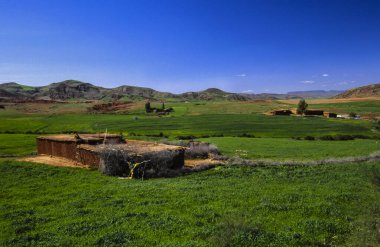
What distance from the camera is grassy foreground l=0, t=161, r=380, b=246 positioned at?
1034 centimetres

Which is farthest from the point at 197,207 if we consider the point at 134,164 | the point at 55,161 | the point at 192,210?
the point at 55,161

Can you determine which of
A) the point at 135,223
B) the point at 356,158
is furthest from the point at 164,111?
the point at 135,223

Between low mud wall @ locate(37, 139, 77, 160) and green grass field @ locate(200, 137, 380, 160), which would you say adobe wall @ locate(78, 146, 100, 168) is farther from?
green grass field @ locate(200, 137, 380, 160)

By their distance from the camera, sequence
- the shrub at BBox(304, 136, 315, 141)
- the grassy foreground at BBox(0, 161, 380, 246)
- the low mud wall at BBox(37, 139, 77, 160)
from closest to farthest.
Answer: the grassy foreground at BBox(0, 161, 380, 246), the low mud wall at BBox(37, 139, 77, 160), the shrub at BBox(304, 136, 315, 141)

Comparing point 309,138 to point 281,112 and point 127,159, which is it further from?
point 281,112

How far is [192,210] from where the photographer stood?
1323cm

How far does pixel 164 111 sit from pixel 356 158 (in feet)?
244

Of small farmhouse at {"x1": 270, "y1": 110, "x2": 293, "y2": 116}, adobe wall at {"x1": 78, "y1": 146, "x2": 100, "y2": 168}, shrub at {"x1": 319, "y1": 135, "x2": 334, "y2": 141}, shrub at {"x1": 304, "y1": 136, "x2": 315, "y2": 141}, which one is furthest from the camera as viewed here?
small farmhouse at {"x1": 270, "y1": 110, "x2": 293, "y2": 116}

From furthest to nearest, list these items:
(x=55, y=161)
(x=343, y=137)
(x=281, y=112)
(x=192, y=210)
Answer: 1. (x=281, y=112)
2. (x=343, y=137)
3. (x=55, y=161)
4. (x=192, y=210)

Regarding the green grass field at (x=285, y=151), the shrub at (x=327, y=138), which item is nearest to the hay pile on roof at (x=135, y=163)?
the green grass field at (x=285, y=151)

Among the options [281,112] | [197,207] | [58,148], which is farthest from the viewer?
[281,112]

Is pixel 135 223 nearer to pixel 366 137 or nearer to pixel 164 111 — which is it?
pixel 366 137

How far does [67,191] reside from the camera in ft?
53.8

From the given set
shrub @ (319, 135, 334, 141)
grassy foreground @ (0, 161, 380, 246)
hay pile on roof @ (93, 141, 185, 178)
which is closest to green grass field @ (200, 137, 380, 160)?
grassy foreground @ (0, 161, 380, 246)
